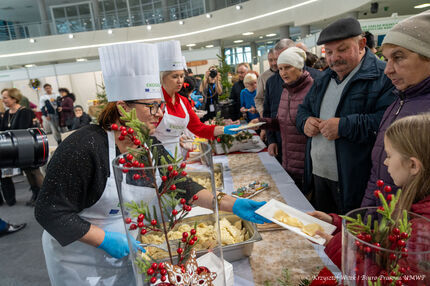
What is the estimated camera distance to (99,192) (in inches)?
37.6

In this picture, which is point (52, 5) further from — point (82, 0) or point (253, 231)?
point (253, 231)

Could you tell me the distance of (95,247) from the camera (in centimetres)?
102

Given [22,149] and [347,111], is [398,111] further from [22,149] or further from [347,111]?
[22,149]

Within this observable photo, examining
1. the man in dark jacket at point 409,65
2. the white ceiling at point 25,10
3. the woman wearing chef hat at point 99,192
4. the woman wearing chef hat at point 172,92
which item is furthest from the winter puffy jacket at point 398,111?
the white ceiling at point 25,10

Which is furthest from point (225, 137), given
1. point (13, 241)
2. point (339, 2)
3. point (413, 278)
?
point (339, 2)

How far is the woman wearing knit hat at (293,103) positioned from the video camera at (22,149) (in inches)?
62.2

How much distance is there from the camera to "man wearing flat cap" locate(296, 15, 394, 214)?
1.40 meters

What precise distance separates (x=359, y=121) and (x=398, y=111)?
0.77ft

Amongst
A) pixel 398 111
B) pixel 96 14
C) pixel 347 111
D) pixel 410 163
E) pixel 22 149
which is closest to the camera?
pixel 410 163

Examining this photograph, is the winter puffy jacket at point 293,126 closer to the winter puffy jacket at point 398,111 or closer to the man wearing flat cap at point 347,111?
the man wearing flat cap at point 347,111

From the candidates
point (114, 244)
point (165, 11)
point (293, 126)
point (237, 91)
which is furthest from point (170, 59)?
point (165, 11)

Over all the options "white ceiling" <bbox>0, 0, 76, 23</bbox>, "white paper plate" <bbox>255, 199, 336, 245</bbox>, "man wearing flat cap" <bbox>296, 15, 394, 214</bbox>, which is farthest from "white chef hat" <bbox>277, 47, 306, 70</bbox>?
"white ceiling" <bbox>0, 0, 76, 23</bbox>

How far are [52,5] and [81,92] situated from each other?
23.6 ft

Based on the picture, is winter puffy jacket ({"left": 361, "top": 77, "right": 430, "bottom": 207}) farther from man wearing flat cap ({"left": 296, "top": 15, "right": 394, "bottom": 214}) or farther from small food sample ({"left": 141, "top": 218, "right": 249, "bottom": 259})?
small food sample ({"left": 141, "top": 218, "right": 249, "bottom": 259})
